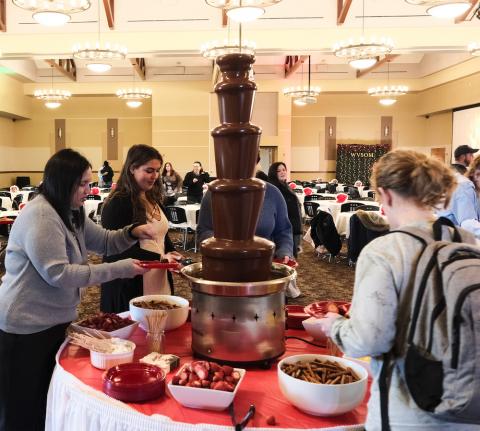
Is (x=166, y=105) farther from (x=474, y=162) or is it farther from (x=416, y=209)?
(x=416, y=209)

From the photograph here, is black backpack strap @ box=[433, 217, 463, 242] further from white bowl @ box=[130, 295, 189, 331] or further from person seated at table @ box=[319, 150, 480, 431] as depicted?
white bowl @ box=[130, 295, 189, 331]

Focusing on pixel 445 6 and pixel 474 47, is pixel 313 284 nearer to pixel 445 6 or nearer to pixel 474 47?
pixel 445 6

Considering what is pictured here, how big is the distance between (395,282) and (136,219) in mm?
1676

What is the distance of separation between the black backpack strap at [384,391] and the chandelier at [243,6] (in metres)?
5.70

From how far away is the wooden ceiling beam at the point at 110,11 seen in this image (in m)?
9.47

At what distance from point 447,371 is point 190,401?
0.65 m

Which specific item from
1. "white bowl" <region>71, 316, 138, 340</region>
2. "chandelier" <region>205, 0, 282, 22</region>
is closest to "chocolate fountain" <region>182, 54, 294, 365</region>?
"white bowl" <region>71, 316, 138, 340</region>

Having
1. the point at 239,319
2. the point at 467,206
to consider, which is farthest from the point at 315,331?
the point at 467,206

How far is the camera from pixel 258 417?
135 cm

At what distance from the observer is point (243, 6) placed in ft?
20.8

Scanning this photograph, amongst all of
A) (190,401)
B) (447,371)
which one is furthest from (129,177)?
(447,371)

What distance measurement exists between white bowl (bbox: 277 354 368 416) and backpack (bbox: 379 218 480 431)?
247 mm

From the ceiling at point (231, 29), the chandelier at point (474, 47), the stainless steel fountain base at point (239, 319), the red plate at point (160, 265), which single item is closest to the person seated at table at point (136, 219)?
the red plate at point (160, 265)

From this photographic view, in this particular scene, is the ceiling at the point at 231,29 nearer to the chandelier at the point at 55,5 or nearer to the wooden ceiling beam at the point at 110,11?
the wooden ceiling beam at the point at 110,11
